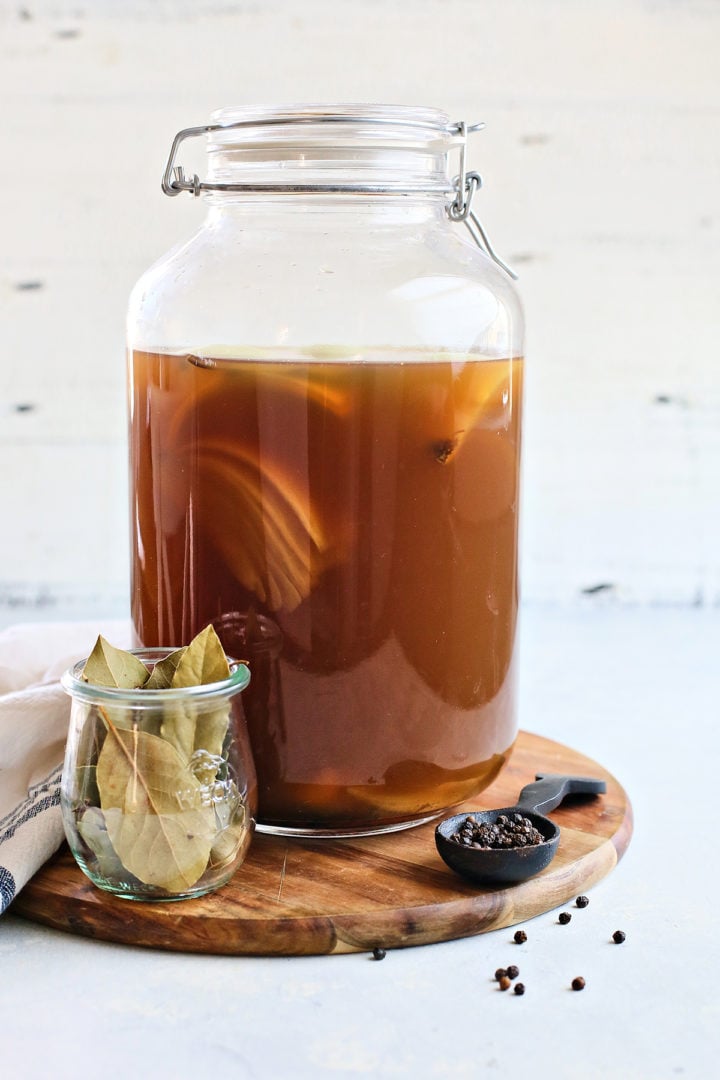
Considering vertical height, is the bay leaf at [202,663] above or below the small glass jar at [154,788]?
above

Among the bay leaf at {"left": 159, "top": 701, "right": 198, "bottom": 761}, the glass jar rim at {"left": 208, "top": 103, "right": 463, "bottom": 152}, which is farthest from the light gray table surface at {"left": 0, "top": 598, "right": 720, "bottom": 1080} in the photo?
the glass jar rim at {"left": 208, "top": 103, "right": 463, "bottom": 152}

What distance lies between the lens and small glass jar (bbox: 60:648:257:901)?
73 cm

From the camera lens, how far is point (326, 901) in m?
0.75

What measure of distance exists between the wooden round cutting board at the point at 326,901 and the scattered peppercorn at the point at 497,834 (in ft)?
0.07

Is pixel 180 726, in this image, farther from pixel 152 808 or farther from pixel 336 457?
pixel 336 457

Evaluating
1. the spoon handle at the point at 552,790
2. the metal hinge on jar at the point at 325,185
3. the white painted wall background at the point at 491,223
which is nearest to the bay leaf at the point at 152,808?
the spoon handle at the point at 552,790

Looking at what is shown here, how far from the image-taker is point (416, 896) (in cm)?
76

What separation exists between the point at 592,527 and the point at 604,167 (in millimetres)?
469

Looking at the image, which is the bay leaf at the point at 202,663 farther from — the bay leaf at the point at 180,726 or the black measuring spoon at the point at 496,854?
the black measuring spoon at the point at 496,854

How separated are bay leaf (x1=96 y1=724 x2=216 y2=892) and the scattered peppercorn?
16cm

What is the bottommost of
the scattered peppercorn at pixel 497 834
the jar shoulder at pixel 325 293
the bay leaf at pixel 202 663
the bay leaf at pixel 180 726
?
the scattered peppercorn at pixel 497 834

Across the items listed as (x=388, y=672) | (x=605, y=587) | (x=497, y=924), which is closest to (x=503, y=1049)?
(x=497, y=924)

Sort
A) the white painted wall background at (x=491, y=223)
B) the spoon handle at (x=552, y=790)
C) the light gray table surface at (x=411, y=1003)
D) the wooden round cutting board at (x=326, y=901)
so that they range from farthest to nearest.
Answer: the white painted wall background at (x=491, y=223)
the spoon handle at (x=552, y=790)
the wooden round cutting board at (x=326, y=901)
the light gray table surface at (x=411, y=1003)

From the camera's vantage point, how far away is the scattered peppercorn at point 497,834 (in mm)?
789
